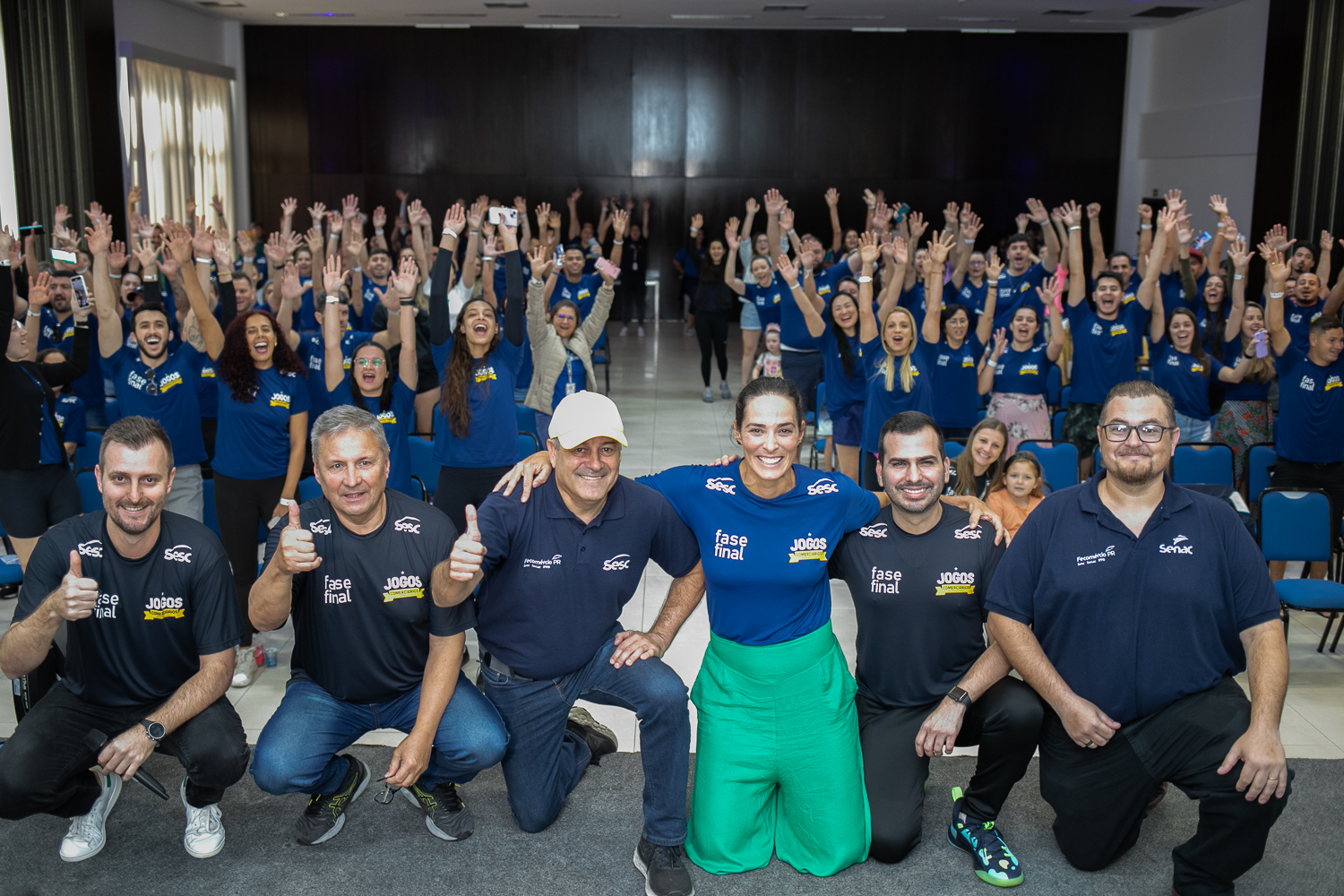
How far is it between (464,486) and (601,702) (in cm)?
203

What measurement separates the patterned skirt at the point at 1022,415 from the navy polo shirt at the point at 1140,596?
360cm

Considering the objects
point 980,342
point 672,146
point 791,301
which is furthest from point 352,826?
point 672,146

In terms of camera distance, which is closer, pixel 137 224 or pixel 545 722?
pixel 545 722

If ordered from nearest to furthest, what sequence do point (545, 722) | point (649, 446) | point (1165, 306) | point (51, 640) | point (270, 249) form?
point (51, 640)
point (545, 722)
point (270, 249)
point (1165, 306)
point (649, 446)

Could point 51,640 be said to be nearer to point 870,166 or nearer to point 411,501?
point 411,501

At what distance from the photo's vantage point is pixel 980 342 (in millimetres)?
7273

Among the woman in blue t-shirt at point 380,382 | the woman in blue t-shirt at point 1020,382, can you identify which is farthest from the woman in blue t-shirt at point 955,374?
the woman in blue t-shirt at point 380,382

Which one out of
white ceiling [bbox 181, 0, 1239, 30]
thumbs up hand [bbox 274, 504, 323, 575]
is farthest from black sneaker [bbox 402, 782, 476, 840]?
white ceiling [bbox 181, 0, 1239, 30]

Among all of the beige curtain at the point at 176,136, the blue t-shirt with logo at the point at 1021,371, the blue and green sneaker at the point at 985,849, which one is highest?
the beige curtain at the point at 176,136

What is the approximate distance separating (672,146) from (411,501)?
17.1m

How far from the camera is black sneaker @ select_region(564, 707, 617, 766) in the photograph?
3.96 meters

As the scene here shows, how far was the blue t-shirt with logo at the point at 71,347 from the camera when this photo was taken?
257 inches

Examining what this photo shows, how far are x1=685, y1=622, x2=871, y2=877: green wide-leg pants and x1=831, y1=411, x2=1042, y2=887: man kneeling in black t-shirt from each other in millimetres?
146

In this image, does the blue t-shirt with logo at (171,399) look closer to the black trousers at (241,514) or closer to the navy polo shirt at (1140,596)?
the black trousers at (241,514)
